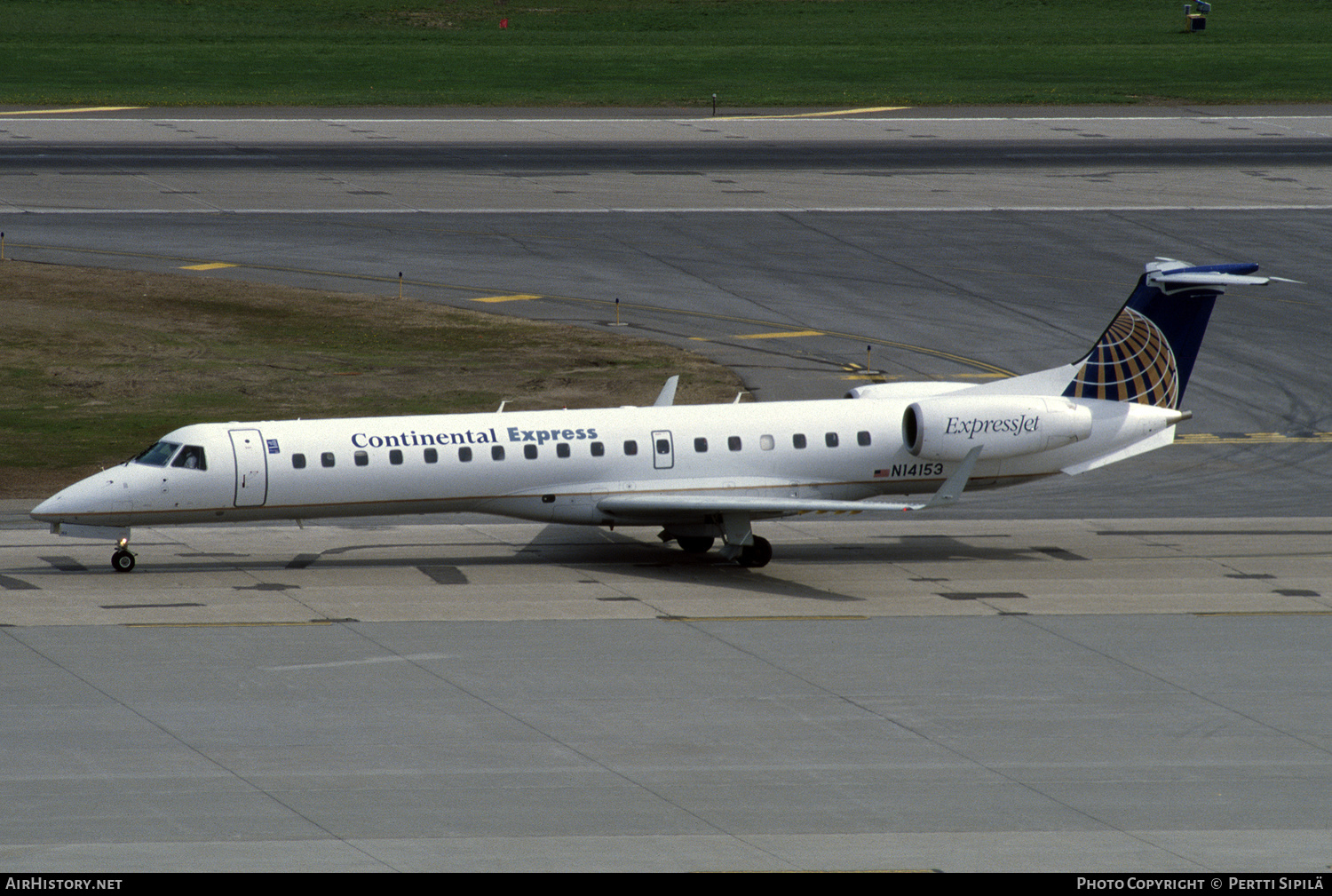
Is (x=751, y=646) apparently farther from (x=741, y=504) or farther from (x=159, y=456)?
(x=159, y=456)

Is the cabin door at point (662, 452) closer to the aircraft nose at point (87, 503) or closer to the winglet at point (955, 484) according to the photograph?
the winglet at point (955, 484)

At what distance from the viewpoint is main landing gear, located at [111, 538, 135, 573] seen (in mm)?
34062

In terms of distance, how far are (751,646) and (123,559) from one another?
12695 millimetres

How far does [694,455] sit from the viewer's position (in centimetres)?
3541

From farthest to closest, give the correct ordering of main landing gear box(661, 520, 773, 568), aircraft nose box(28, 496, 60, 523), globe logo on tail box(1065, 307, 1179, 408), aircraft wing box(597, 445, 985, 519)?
globe logo on tail box(1065, 307, 1179, 408)
main landing gear box(661, 520, 773, 568)
aircraft wing box(597, 445, 985, 519)
aircraft nose box(28, 496, 60, 523)

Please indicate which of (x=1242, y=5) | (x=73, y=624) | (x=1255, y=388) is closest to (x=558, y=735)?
(x=73, y=624)

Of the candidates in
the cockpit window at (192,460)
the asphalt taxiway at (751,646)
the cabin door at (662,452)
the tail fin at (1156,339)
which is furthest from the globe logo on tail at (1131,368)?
the cockpit window at (192,460)

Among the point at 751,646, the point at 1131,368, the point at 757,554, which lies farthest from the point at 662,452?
the point at 1131,368

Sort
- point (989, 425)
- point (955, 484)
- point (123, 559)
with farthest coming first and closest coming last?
point (989, 425), point (123, 559), point (955, 484)

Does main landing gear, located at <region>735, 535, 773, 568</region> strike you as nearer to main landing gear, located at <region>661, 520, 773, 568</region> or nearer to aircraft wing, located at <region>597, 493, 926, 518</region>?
main landing gear, located at <region>661, 520, 773, 568</region>

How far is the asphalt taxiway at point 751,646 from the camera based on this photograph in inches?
851

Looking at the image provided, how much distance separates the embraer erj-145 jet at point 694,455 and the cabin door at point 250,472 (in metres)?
0.04

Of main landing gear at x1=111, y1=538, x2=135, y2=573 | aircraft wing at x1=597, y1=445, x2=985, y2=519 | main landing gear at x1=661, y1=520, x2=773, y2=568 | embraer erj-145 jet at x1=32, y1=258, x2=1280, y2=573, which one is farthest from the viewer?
main landing gear at x1=661, y1=520, x2=773, y2=568

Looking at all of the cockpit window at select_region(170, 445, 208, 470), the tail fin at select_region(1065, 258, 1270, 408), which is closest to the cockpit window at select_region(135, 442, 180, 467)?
the cockpit window at select_region(170, 445, 208, 470)
